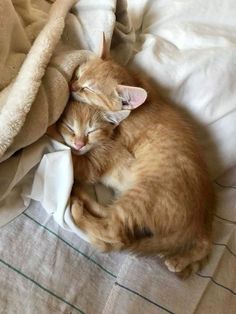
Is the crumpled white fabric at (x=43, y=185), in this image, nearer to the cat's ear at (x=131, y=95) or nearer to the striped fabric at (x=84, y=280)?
the striped fabric at (x=84, y=280)

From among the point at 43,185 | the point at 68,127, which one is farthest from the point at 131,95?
the point at 43,185

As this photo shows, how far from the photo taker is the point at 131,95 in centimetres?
106

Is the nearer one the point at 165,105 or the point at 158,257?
the point at 158,257

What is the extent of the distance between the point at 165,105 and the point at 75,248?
44 centimetres

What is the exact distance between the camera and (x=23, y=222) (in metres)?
0.93

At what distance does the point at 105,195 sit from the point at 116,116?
0.66 ft

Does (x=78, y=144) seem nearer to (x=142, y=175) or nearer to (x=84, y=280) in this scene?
(x=142, y=175)

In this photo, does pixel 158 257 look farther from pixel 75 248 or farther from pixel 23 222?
pixel 23 222

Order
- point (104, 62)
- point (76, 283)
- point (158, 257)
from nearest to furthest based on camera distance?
point (76, 283), point (158, 257), point (104, 62)

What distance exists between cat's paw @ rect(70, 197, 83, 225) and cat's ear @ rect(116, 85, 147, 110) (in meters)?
0.28

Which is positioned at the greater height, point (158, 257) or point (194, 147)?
point (194, 147)

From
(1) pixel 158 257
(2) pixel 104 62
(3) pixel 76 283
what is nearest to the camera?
(3) pixel 76 283

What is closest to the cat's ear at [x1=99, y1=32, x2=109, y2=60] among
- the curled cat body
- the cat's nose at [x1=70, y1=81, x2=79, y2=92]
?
the curled cat body

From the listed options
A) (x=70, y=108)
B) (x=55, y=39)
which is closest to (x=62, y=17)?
(x=55, y=39)
